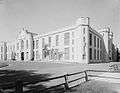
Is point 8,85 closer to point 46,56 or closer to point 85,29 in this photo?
point 85,29

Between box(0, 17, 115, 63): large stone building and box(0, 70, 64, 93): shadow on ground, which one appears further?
box(0, 17, 115, 63): large stone building

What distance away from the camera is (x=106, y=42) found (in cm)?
7181

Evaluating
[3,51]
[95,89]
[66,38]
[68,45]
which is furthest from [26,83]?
[3,51]

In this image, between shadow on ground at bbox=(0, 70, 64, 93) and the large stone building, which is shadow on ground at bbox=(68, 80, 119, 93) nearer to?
shadow on ground at bbox=(0, 70, 64, 93)

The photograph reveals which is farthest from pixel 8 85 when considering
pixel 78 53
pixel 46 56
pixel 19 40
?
pixel 19 40

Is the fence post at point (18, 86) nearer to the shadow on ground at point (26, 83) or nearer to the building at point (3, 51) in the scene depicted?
the shadow on ground at point (26, 83)

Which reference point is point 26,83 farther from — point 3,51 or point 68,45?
point 3,51

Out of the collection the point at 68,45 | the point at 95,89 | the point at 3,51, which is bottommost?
the point at 95,89

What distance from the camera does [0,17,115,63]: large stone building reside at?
48156 millimetres

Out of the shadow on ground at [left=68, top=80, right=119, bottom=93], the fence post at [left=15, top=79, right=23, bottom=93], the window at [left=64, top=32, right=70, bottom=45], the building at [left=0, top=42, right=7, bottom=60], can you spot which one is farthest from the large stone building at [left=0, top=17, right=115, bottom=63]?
the fence post at [left=15, top=79, right=23, bottom=93]

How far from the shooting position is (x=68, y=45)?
55.2m

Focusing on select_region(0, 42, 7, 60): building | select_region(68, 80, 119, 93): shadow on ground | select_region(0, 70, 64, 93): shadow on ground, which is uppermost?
select_region(0, 42, 7, 60): building

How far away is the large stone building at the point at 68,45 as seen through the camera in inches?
1896

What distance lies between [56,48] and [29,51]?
69.2ft
